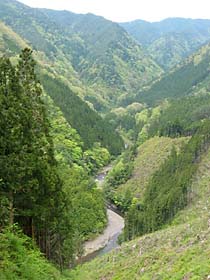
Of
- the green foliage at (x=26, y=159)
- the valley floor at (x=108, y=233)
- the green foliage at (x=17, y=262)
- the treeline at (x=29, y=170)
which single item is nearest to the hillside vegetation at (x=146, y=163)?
the valley floor at (x=108, y=233)

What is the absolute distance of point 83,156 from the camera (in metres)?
154

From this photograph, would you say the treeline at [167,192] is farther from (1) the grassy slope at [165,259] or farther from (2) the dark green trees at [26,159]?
(2) the dark green trees at [26,159]

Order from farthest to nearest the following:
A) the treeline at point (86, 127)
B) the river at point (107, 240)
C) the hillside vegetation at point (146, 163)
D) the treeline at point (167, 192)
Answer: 1. the treeline at point (86, 127)
2. the hillside vegetation at point (146, 163)
3. the treeline at point (167, 192)
4. the river at point (107, 240)

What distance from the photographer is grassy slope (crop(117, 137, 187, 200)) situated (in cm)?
12281

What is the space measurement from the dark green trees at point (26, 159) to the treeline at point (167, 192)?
→ 46.7 metres

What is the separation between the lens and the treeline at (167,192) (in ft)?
288

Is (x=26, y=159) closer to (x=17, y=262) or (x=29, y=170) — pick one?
(x=29, y=170)

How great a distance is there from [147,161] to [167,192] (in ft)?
117

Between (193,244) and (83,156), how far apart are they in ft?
395

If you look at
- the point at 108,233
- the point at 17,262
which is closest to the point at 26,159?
the point at 17,262

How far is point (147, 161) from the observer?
133000 mm

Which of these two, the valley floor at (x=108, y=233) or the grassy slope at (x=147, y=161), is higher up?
the grassy slope at (x=147, y=161)

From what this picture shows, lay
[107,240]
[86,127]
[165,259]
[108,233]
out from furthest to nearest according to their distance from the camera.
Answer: [86,127], [108,233], [107,240], [165,259]

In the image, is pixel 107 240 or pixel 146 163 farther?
pixel 146 163
